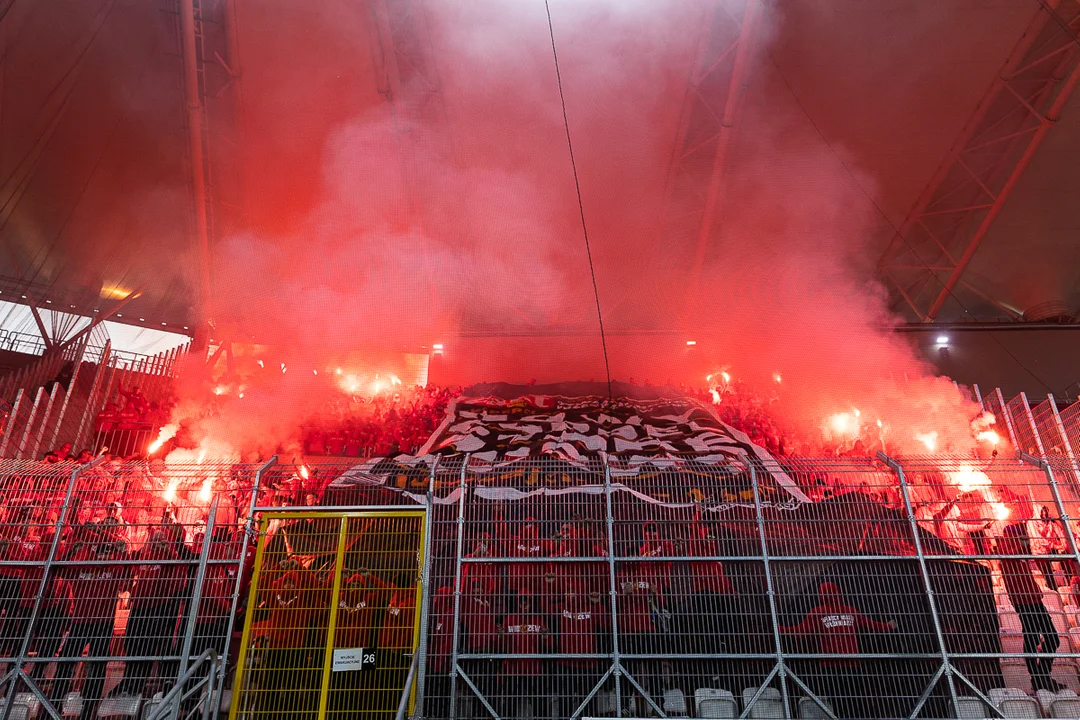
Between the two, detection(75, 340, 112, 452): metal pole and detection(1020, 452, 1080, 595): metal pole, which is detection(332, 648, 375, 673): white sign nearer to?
detection(1020, 452, 1080, 595): metal pole

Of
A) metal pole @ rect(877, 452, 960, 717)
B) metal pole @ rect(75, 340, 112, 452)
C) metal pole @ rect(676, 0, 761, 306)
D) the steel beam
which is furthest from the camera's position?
metal pole @ rect(75, 340, 112, 452)

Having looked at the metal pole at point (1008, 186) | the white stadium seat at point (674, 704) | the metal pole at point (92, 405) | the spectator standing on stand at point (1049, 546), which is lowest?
the white stadium seat at point (674, 704)

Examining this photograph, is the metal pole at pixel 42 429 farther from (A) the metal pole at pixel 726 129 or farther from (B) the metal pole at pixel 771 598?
(A) the metal pole at pixel 726 129

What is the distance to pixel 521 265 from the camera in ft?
48.9

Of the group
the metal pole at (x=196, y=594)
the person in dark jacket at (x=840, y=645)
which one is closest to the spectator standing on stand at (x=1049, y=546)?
the person in dark jacket at (x=840, y=645)

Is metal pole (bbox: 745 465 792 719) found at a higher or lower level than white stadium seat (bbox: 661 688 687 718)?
higher

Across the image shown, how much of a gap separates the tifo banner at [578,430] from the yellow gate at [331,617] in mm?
1021

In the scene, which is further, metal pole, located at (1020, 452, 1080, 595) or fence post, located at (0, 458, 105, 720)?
metal pole, located at (1020, 452, 1080, 595)

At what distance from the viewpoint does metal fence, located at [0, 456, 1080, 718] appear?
5523 millimetres

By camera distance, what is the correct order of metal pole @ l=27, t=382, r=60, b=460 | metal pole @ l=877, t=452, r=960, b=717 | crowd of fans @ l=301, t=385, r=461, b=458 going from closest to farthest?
metal pole @ l=877, t=452, r=960, b=717 → metal pole @ l=27, t=382, r=60, b=460 → crowd of fans @ l=301, t=385, r=461, b=458

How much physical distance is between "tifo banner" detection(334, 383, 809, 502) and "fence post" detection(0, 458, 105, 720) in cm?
258

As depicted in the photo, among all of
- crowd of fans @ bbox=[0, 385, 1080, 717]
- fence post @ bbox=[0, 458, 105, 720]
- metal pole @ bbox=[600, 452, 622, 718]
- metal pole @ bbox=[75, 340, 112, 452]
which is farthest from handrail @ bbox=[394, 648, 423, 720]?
metal pole @ bbox=[75, 340, 112, 452]

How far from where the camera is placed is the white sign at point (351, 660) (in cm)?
551

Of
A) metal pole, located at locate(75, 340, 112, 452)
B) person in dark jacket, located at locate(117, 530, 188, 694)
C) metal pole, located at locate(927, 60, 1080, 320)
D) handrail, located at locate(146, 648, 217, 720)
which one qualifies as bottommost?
handrail, located at locate(146, 648, 217, 720)
